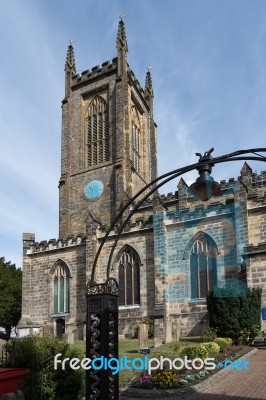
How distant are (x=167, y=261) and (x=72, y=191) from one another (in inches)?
573

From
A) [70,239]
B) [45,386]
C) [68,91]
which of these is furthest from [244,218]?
[68,91]

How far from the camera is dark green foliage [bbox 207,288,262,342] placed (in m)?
20.2

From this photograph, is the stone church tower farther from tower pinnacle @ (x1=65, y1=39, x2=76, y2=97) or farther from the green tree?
the green tree

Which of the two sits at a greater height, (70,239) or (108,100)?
(108,100)

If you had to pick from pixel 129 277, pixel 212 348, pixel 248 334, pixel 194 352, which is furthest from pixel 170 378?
pixel 129 277

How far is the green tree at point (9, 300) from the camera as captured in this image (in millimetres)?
43656

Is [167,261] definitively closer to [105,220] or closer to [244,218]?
[244,218]

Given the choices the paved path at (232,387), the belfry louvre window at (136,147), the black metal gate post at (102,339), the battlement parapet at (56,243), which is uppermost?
the belfry louvre window at (136,147)

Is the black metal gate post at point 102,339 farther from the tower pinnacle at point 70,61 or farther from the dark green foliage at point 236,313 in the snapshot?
the tower pinnacle at point 70,61

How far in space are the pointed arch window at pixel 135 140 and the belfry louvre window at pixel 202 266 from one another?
14023 millimetres

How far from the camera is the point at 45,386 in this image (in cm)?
952

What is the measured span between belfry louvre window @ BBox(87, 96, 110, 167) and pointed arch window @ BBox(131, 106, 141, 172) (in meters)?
2.49

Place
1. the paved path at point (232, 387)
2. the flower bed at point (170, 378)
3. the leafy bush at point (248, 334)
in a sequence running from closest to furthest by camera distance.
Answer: the paved path at point (232, 387) < the flower bed at point (170, 378) < the leafy bush at point (248, 334)

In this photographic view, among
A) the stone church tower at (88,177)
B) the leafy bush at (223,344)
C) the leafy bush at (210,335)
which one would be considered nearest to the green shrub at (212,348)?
the leafy bush at (223,344)
